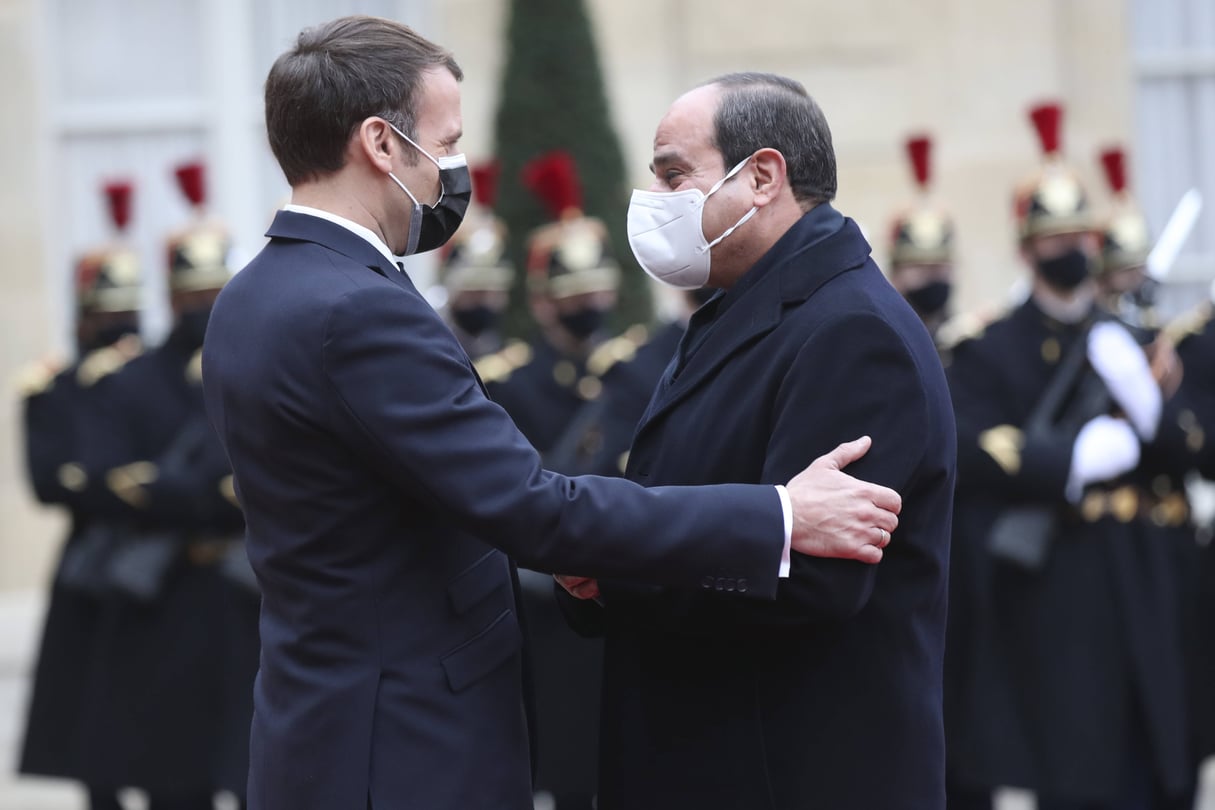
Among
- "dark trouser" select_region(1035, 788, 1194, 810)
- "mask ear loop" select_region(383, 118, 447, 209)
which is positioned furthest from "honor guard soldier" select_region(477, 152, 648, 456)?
"mask ear loop" select_region(383, 118, 447, 209)

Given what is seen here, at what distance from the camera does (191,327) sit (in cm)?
683

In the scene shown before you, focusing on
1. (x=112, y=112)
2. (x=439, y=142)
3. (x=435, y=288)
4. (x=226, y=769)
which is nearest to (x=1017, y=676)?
(x=226, y=769)

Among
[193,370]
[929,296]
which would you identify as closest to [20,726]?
[193,370]

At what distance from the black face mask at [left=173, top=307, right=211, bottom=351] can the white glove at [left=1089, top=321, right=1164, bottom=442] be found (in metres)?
3.21

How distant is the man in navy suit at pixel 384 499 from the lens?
270cm

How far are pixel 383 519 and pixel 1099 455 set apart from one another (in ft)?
12.0

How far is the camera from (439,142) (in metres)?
2.91

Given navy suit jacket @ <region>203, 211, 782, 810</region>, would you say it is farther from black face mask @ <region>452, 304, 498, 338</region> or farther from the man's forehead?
black face mask @ <region>452, 304, 498, 338</region>

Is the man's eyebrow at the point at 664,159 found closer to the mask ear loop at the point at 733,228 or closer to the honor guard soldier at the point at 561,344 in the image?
the mask ear loop at the point at 733,228

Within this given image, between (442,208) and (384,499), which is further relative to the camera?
(442,208)

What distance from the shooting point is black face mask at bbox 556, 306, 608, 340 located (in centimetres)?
703

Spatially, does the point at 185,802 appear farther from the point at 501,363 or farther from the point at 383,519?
the point at 383,519

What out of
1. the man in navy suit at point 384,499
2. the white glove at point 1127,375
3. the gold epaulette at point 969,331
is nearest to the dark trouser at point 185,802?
the gold epaulette at point 969,331

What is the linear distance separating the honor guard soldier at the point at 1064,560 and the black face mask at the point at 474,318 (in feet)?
6.46
